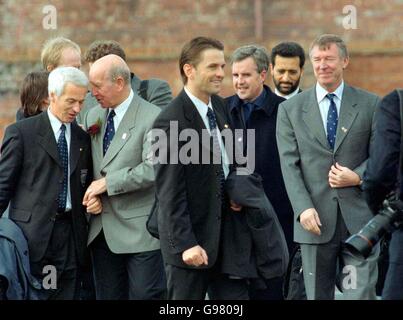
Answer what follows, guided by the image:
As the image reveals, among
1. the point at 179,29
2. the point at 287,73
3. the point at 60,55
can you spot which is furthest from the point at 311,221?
the point at 179,29

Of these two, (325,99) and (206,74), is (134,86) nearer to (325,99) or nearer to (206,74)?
(325,99)

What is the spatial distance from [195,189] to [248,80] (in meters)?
1.85

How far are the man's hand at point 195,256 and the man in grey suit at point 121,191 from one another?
0.79 metres

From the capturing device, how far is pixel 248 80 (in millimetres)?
9352

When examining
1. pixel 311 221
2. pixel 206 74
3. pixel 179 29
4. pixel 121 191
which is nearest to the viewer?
pixel 206 74

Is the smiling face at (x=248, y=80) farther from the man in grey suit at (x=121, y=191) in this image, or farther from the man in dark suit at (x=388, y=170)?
the man in dark suit at (x=388, y=170)

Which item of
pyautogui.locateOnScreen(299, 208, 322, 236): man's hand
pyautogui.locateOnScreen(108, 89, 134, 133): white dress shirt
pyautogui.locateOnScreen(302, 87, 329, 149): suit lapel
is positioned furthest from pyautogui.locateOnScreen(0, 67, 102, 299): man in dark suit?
pyautogui.locateOnScreen(302, 87, 329, 149): suit lapel

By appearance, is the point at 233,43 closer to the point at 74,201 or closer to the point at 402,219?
the point at 74,201

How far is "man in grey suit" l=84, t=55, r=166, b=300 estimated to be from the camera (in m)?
8.27

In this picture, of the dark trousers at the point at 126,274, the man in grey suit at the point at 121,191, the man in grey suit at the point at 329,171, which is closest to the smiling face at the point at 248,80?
the man in grey suit at the point at 329,171

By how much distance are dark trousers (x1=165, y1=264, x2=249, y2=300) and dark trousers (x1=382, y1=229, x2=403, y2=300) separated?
0.93 meters

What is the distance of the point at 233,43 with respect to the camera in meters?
17.4

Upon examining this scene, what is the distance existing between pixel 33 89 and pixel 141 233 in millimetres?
1242

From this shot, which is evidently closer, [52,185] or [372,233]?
[372,233]
